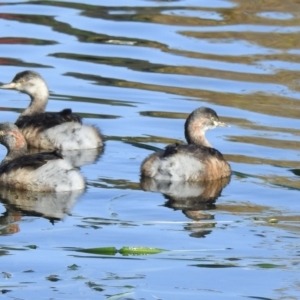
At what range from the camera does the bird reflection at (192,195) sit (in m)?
9.71

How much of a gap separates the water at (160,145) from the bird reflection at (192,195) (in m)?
0.02

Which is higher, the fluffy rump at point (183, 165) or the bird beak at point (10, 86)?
the bird beak at point (10, 86)

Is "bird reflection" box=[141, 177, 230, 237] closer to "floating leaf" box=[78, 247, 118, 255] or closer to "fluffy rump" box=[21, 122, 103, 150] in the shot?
"floating leaf" box=[78, 247, 118, 255]

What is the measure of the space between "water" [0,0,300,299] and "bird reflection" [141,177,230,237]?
2 cm

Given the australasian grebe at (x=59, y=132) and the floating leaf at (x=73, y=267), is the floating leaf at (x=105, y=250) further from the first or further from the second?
the australasian grebe at (x=59, y=132)

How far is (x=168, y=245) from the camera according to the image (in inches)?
343

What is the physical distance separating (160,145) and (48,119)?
129 cm


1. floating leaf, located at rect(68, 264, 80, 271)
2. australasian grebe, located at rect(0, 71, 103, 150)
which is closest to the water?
floating leaf, located at rect(68, 264, 80, 271)

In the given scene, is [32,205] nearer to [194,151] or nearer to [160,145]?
[194,151]

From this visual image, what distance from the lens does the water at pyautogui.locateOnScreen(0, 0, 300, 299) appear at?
8000 mm

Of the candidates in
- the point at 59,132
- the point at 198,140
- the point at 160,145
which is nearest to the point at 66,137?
the point at 59,132

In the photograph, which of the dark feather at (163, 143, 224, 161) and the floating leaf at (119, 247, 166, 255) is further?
the dark feather at (163, 143, 224, 161)

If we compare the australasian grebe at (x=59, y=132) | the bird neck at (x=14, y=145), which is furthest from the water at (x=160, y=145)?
the bird neck at (x=14, y=145)

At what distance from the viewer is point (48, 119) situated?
1266 cm
